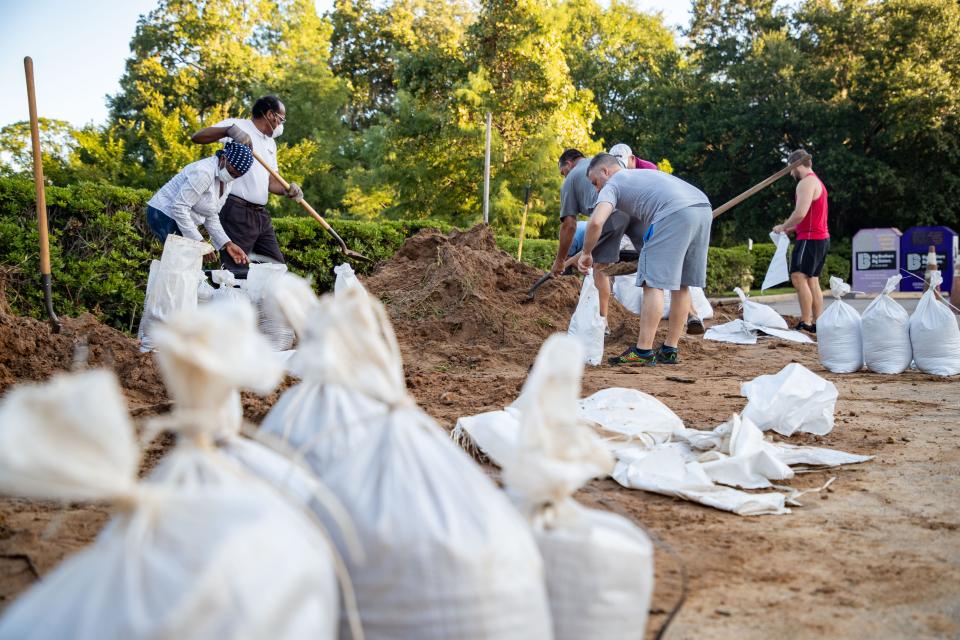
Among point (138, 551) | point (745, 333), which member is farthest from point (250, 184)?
point (745, 333)

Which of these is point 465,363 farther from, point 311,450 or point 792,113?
point 792,113

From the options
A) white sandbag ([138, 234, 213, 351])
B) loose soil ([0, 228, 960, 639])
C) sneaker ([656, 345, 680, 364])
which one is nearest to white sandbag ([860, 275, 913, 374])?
loose soil ([0, 228, 960, 639])

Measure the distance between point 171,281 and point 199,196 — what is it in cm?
67

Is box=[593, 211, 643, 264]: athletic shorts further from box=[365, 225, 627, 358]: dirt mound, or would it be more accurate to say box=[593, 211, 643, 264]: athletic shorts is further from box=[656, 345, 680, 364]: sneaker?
box=[656, 345, 680, 364]: sneaker

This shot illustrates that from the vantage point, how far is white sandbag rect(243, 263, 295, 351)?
539 centimetres

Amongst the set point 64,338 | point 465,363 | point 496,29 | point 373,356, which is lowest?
point 465,363

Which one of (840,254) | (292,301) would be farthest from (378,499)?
(840,254)

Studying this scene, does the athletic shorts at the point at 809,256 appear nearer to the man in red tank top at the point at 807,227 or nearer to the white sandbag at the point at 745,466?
the man in red tank top at the point at 807,227

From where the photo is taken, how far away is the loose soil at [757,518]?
188 cm

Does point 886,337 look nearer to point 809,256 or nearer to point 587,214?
point 809,256

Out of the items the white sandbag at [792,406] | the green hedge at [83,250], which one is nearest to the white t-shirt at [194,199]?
the green hedge at [83,250]

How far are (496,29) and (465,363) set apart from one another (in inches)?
496

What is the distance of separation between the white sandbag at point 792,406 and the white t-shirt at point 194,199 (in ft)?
12.8

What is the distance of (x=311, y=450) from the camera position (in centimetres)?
151
